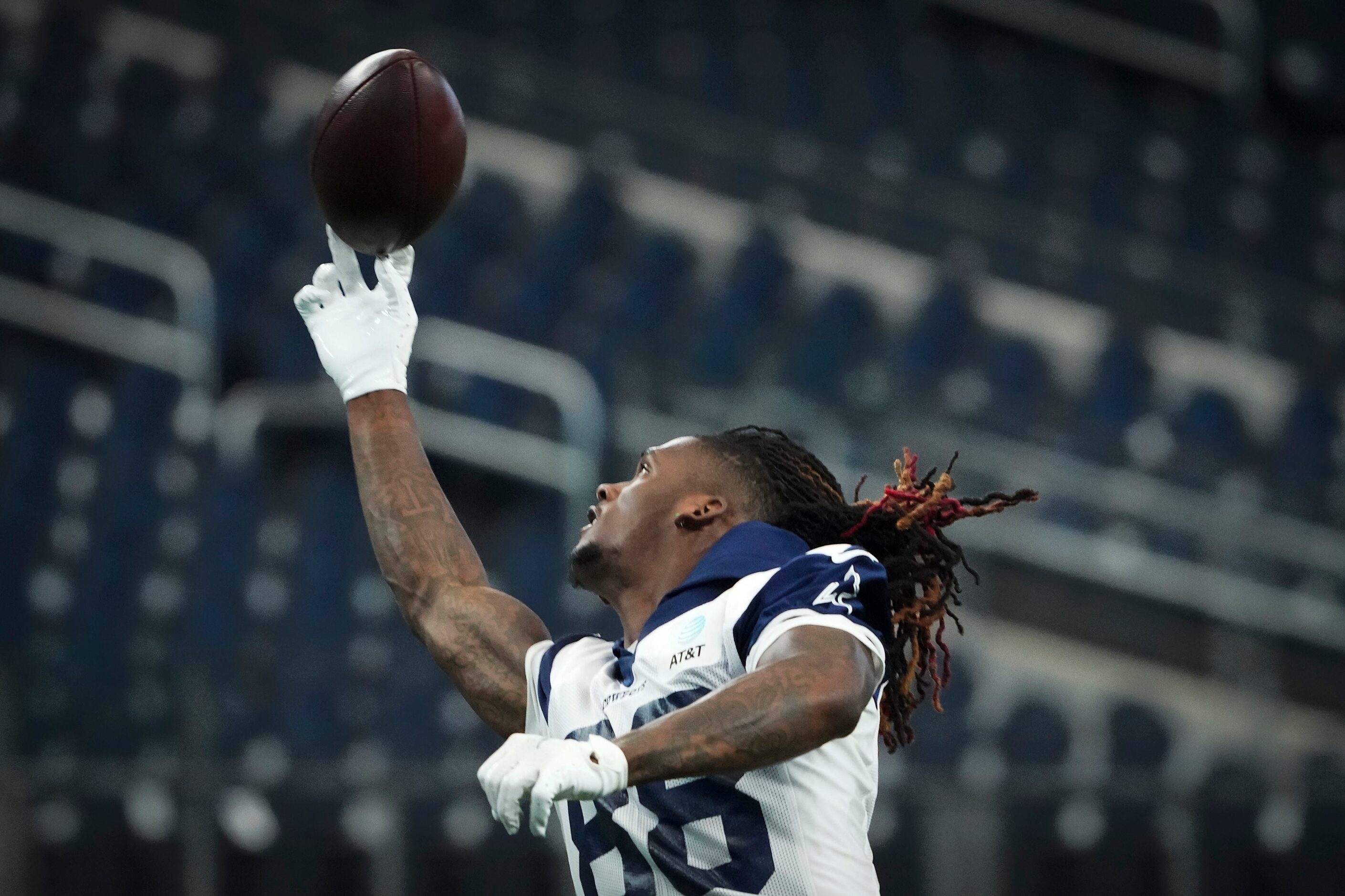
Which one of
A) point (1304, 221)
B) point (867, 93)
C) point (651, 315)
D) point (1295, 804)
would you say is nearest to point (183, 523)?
point (651, 315)

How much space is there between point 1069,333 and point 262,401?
382cm

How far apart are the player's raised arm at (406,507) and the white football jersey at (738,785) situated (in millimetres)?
267

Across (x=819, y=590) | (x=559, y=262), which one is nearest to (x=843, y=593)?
(x=819, y=590)

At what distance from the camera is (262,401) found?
5402 mm

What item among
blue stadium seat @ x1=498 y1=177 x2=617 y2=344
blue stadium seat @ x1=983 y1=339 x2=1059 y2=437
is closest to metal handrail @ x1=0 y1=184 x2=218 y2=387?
blue stadium seat @ x1=498 y1=177 x2=617 y2=344

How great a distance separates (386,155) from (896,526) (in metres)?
0.98

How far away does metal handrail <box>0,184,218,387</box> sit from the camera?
5617mm

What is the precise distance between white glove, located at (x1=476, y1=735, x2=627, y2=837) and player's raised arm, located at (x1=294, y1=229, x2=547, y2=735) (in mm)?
669

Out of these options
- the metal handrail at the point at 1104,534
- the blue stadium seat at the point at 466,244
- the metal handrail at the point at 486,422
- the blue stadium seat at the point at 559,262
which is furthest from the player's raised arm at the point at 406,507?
the blue stadium seat at the point at 466,244

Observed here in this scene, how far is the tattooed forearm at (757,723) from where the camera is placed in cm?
159

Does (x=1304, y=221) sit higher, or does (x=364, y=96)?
(x=1304, y=221)

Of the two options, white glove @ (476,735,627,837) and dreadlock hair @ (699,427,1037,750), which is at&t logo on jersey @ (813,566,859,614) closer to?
dreadlock hair @ (699,427,1037,750)

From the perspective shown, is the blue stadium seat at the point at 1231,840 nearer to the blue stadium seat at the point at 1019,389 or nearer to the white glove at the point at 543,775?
the blue stadium seat at the point at 1019,389

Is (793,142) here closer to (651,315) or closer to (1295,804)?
A: (651,315)
